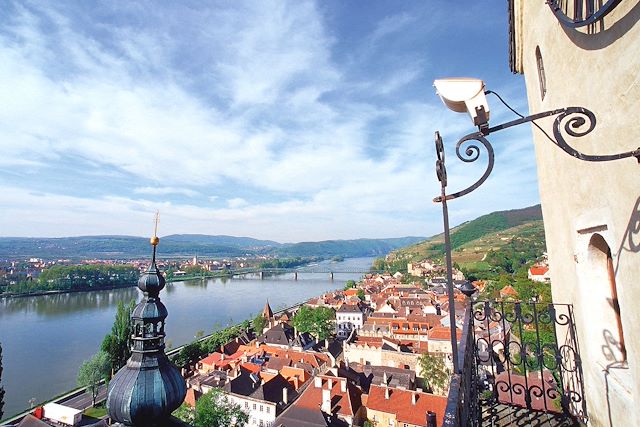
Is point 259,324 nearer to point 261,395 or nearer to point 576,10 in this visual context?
point 261,395

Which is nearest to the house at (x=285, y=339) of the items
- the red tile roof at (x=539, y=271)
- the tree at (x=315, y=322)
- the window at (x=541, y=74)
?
the tree at (x=315, y=322)

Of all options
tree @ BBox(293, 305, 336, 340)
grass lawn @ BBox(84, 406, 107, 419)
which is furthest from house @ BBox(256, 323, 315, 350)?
grass lawn @ BBox(84, 406, 107, 419)

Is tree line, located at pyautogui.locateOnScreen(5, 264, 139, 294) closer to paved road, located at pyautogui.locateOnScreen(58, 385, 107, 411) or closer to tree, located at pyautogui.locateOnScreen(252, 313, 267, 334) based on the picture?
tree, located at pyautogui.locateOnScreen(252, 313, 267, 334)

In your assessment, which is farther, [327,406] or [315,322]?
[315,322]

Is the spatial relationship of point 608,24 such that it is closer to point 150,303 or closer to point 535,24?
point 535,24

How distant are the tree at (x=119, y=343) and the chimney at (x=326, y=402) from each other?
1387 cm

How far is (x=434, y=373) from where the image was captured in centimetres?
2141

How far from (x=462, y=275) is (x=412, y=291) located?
9883 millimetres

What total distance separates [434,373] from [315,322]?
18.6 metres

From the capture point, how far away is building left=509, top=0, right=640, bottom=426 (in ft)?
6.30

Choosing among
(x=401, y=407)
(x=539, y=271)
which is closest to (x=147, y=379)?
(x=401, y=407)

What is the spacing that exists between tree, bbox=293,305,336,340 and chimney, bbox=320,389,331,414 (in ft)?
66.2

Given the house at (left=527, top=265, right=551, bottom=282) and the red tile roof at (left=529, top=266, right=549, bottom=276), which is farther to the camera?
the red tile roof at (left=529, top=266, right=549, bottom=276)

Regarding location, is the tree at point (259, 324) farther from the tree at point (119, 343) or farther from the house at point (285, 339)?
the tree at point (119, 343)
